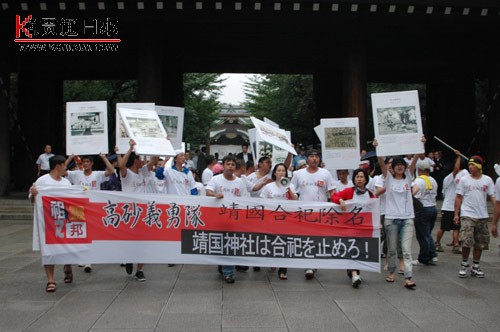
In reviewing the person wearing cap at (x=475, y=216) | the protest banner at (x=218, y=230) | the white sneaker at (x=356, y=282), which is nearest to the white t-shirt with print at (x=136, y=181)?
the protest banner at (x=218, y=230)

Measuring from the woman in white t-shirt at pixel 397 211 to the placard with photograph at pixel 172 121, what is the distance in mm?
3370

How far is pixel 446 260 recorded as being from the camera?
8.88 m

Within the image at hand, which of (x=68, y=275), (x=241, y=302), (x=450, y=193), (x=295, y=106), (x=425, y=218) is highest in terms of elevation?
(x=295, y=106)

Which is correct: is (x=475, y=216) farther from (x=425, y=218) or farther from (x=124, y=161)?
(x=124, y=161)

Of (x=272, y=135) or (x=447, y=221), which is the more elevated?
(x=272, y=135)

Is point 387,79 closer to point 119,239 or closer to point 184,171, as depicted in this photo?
point 184,171

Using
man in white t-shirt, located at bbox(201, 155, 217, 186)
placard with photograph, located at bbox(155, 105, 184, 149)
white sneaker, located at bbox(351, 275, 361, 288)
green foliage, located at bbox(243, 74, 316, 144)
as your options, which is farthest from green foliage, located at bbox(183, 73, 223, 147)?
white sneaker, located at bbox(351, 275, 361, 288)

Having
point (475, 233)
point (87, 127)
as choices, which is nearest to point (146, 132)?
A: point (87, 127)

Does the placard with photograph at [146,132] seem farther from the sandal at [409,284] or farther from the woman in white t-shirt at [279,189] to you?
the sandal at [409,284]

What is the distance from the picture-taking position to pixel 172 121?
8758 mm

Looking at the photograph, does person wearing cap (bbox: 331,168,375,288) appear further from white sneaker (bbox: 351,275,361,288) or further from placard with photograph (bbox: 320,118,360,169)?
placard with photograph (bbox: 320,118,360,169)

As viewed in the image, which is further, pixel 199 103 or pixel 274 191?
pixel 199 103

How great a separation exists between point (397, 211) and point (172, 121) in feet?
12.8

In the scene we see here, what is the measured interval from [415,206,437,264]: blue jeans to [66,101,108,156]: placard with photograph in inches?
190
